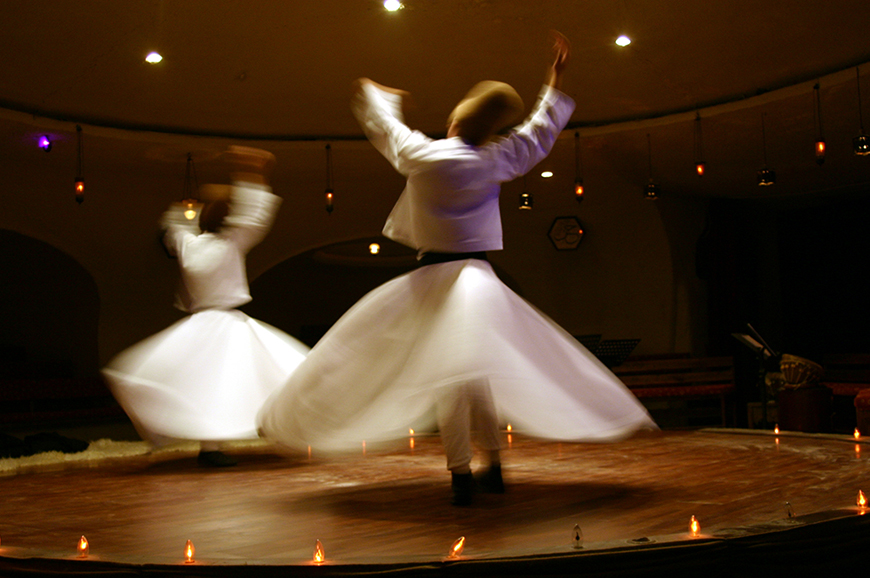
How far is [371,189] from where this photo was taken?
1005cm

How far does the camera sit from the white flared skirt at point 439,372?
7.77ft

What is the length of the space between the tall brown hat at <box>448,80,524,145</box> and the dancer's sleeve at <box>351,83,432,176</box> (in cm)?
15

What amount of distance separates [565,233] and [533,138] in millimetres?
8020

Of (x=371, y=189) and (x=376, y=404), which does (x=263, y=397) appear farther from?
(x=371, y=189)

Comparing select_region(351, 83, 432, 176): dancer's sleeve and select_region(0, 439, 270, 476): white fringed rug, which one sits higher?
select_region(351, 83, 432, 176): dancer's sleeve

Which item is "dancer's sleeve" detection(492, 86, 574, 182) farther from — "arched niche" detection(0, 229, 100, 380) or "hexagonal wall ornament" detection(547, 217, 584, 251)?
"arched niche" detection(0, 229, 100, 380)

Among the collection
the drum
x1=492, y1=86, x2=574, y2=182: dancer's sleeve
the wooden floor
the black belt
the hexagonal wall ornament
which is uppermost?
the hexagonal wall ornament

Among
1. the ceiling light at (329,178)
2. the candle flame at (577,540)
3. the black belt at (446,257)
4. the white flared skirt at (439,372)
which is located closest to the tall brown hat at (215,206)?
the white flared skirt at (439,372)

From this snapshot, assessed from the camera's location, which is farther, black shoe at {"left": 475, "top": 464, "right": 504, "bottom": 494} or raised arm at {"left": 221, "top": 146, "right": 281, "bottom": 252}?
raised arm at {"left": 221, "top": 146, "right": 281, "bottom": 252}

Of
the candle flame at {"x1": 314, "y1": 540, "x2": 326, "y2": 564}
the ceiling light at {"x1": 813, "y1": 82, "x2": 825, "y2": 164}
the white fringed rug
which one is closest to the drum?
the ceiling light at {"x1": 813, "y1": 82, "x2": 825, "y2": 164}

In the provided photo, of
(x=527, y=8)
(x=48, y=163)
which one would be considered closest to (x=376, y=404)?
(x=527, y=8)

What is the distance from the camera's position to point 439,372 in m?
2.36

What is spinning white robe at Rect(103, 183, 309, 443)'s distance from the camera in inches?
149

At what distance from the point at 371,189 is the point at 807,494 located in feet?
26.2
